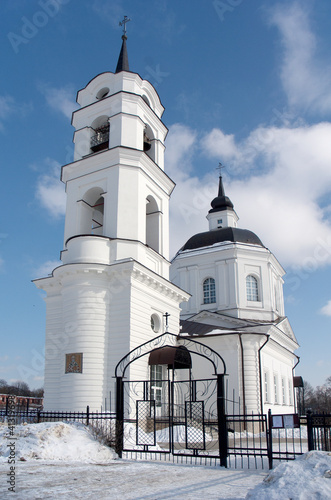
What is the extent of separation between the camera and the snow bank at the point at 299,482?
15.9 feet

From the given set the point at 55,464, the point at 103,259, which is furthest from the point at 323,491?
the point at 103,259

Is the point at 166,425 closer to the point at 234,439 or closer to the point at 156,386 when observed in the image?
the point at 156,386

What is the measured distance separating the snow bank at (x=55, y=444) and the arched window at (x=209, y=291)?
2046cm

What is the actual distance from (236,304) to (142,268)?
13.0 meters

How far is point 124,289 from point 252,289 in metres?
14.9

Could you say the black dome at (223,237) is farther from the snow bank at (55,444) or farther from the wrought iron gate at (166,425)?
the snow bank at (55,444)

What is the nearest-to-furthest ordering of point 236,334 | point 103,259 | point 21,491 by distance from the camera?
1. point 21,491
2. point 103,259
3. point 236,334

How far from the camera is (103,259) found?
16.9 metres

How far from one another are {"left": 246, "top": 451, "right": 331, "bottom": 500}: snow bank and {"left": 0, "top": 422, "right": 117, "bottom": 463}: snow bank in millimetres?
5018

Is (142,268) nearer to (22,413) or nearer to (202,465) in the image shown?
(22,413)

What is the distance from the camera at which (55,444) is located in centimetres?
947

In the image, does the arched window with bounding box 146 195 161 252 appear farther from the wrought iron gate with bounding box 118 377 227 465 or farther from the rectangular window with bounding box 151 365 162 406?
the wrought iron gate with bounding box 118 377 227 465

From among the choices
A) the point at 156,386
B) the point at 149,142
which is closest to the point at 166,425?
the point at 156,386

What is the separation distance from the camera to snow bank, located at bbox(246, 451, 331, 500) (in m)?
4.85
